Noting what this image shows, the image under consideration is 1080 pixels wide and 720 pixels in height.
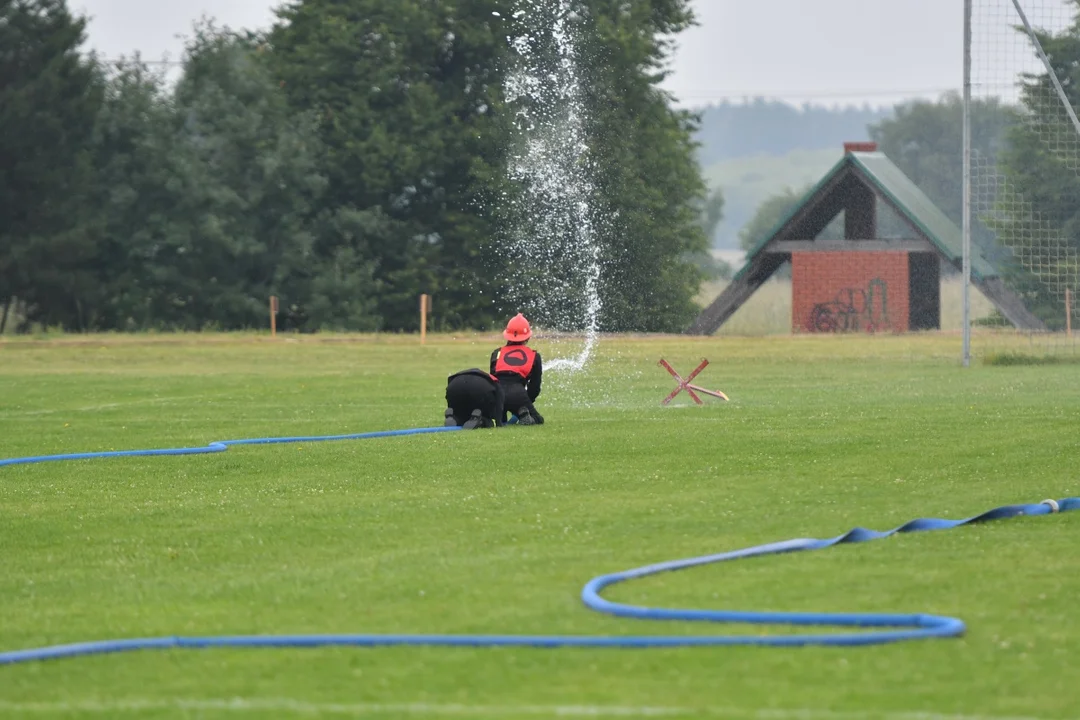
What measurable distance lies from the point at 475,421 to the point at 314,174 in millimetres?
42283

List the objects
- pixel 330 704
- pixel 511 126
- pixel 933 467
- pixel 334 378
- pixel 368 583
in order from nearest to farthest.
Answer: pixel 330 704
pixel 368 583
pixel 933 467
pixel 334 378
pixel 511 126

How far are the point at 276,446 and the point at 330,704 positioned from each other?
11738 mm

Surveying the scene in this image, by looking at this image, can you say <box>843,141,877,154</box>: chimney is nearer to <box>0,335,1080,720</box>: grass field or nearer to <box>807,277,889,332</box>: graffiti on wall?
<box>807,277,889,332</box>: graffiti on wall

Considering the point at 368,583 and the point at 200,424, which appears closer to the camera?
the point at 368,583

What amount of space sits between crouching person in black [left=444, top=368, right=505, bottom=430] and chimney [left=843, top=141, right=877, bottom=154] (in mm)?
37039

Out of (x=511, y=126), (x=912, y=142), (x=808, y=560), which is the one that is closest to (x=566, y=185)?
(x=511, y=126)

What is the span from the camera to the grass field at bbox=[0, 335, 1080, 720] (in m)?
7.26

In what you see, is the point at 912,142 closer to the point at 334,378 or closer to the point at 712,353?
the point at 712,353

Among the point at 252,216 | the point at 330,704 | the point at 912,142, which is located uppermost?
the point at 912,142

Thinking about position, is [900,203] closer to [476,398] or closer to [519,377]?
[519,377]

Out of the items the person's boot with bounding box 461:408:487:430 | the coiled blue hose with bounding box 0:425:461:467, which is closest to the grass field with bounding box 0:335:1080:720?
the coiled blue hose with bounding box 0:425:461:467

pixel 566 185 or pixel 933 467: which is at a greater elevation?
pixel 566 185

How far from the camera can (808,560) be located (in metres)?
10.3

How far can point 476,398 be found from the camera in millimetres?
19984
